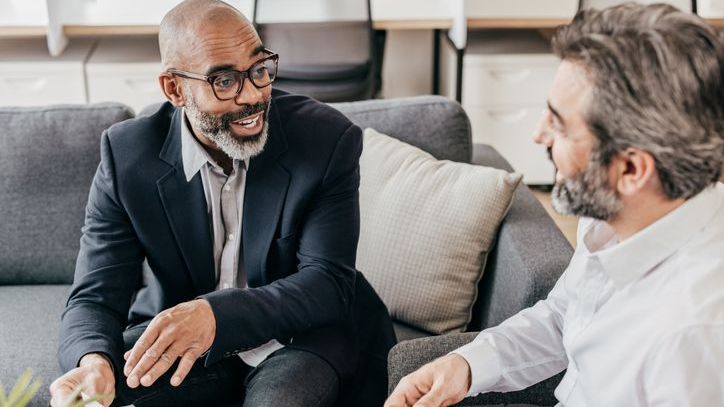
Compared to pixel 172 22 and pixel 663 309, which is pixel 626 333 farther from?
pixel 172 22

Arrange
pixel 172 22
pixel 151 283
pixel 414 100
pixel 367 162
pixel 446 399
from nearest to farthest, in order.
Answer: pixel 446 399
pixel 172 22
pixel 151 283
pixel 367 162
pixel 414 100

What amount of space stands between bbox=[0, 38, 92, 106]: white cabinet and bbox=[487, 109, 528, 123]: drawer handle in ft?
4.90

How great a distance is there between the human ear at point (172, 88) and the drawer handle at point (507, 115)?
185 cm

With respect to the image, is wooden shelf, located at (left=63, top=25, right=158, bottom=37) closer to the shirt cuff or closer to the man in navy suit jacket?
the man in navy suit jacket

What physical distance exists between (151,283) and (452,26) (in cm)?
183

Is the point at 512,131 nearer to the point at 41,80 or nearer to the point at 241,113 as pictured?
the point at 41,80

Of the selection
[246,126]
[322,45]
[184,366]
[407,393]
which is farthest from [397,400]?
[322,45]

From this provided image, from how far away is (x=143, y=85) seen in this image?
3.14m

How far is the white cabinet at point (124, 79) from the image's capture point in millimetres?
3096

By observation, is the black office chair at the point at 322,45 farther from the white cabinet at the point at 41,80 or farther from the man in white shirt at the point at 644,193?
the man in white shirt at the point at 644,193

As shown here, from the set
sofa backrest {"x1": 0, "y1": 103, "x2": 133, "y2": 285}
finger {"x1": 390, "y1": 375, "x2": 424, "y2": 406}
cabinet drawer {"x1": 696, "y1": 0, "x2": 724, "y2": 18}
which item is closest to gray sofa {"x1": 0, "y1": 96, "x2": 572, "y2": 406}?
sofa backrest {"x1": 0, "y1": 103, "x2": 133, "y2": 285}

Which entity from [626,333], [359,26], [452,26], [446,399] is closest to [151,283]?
[446,399]

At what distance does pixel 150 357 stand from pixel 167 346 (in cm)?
3

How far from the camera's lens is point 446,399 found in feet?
4.00
